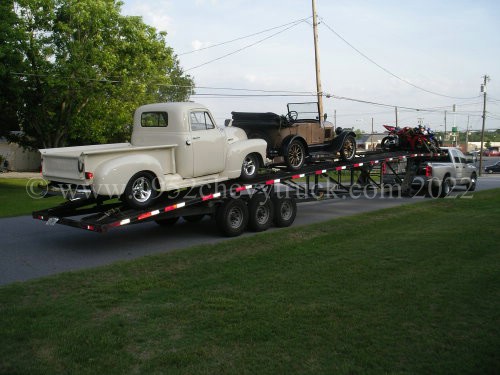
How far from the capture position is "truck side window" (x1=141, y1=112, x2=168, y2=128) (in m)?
10.3

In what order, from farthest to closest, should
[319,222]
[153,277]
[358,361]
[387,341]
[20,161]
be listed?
1. [20,161]
2. [319,222]
3. [153,277]
4. [387,341]
5. [358,361]

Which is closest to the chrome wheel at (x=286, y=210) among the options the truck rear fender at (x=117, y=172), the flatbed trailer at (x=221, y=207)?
the flatbed trailer at (x=221, y=207)

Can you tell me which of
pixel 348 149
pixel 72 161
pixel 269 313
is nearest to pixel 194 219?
pixel 72 161

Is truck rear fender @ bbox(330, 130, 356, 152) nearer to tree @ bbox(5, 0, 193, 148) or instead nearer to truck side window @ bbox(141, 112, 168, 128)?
truck side window @ bbox(141, 112, 168, 128)

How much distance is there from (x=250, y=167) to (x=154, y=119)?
2.50m

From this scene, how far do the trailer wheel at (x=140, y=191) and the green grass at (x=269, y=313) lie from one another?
113 cm

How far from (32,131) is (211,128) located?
20.7m

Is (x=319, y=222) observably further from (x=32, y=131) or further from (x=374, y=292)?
(x=32, y=131)

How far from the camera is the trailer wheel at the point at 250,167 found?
11414mm

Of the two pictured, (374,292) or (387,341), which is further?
(374,292)

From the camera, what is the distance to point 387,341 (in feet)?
16.2

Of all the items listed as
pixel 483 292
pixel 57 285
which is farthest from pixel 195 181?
pixel 483 292

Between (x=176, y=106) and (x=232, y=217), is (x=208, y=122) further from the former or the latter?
(x=232, y=217)

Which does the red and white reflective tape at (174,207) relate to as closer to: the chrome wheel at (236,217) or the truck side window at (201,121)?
the chrome wheel at (236,217)
